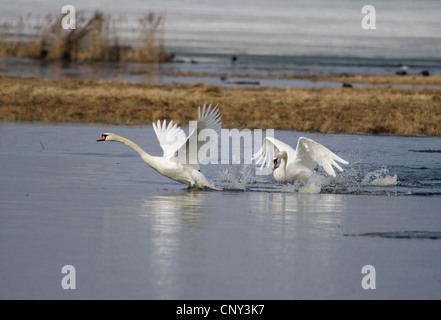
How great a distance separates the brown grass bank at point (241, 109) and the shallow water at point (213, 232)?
819cm

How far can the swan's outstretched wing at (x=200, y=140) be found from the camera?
1188 cm

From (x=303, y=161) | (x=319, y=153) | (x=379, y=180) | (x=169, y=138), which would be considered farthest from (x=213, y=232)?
(x=379, y=180)

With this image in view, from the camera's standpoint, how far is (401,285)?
6672 mm

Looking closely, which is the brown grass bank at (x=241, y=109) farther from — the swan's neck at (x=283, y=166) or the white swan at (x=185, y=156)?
the white swan at (x=185, y=156)

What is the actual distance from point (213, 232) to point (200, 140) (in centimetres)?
354

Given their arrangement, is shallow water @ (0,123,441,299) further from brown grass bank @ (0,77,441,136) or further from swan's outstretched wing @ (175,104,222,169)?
brown grass bank @ (0,77,441,136)

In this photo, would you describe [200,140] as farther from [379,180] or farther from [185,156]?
[379,180]

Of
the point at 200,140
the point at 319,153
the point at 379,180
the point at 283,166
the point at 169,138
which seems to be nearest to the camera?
the point at 200,140

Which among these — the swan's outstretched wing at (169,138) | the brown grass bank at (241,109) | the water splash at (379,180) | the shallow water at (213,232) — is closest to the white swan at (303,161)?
the shallow water at (213,232)

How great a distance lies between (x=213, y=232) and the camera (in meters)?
8.68

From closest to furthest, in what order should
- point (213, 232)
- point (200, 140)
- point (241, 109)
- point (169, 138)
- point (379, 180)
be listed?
point (213, 232) < point (200, 140) < point (169, 138) < point (379, 180) < point (241, 109)

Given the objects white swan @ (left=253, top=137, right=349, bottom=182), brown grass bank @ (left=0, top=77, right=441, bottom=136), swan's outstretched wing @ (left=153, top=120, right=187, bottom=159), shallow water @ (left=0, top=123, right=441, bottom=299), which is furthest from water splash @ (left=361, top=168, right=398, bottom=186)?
brown grass bank @ (left=0, top=77, right=441, bottom=136)

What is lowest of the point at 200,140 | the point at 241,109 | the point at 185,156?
the point at 185,156

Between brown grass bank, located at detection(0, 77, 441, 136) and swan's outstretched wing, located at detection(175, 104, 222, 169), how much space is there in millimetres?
9859
